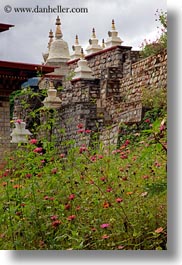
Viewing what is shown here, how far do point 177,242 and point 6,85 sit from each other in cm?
170

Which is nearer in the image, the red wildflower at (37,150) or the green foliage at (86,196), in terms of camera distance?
the green foliage at (86,196)

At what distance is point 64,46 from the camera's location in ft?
21.1

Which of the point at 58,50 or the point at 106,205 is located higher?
the point at 58,50

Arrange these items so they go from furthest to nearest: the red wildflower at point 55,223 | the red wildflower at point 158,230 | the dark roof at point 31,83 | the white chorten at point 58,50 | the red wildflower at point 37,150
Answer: the dark roof at point 31,83 < the red wildflower at point 37,150 < the white chorten at point 58,50 < the red wildflower at point 55,223 < the red wildflower at point 158,230

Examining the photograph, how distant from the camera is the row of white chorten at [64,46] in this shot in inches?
247

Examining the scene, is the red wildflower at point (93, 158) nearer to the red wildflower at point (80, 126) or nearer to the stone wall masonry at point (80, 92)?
the red wildflower at point (80, 126)

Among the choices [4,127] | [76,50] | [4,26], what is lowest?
[4,127]

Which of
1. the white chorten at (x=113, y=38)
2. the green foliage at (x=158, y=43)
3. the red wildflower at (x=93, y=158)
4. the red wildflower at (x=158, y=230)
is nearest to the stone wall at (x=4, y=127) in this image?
the red wildflower at (x=93, y=158)

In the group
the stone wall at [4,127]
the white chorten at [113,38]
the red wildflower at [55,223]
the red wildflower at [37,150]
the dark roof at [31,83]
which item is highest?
the white chorten at [113,38]

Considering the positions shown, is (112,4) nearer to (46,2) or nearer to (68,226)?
(46,2)

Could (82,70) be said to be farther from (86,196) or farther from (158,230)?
(158,230)

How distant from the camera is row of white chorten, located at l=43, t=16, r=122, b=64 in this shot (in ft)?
20.6

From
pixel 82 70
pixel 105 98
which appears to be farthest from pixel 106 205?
pixel 82 70

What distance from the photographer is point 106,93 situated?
6617 mm
